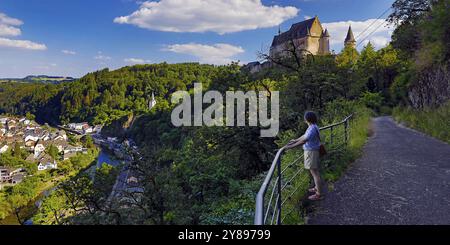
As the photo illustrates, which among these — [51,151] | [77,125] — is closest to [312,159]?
[51,151]

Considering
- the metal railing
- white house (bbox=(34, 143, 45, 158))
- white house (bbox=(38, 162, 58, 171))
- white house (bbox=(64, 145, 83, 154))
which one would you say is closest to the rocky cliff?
the metal railing

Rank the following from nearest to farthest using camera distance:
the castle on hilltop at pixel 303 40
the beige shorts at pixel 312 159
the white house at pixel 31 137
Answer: the beige shorts at pixel 312 159
the white house at pixel 31 137
the castle on hilltop at pixel 303 40

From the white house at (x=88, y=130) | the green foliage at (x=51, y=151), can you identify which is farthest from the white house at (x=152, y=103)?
the green foliage at (x=51, y=151)

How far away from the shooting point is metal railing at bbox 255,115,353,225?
81.4 inches

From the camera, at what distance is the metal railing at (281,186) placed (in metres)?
2.07

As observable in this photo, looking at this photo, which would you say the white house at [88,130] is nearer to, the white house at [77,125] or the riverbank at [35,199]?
the white house at [77,125]

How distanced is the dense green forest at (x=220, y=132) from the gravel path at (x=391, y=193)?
0.54m

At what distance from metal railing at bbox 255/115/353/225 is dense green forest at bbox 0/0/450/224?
0.48 metres

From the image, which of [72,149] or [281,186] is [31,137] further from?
[281,186]

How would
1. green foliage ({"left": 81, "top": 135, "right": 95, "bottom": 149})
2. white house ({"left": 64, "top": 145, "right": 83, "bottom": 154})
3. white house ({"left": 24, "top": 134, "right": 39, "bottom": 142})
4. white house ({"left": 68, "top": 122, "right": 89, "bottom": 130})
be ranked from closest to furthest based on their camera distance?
white house ({"left": 24, "top": 134, "right": 39, "bottom": 142}) → white house ({"left": 64, "top": 145, "right": 83, "bottom": 154}) → white house ({"left": 68, "top": 122, "right": 89, "bottom": 130}) → green foliage ({"left": 81, "top": 135, "right": 95, "bottom": 149})

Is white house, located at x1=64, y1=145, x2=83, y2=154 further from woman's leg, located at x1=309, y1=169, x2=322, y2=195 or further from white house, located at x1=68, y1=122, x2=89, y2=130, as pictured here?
woman's leg, located at x1=309, y1=169, x2=322, y2=195

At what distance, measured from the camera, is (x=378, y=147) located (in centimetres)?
878

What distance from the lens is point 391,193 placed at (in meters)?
4.62
